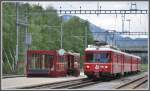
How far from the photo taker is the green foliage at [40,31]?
196ft

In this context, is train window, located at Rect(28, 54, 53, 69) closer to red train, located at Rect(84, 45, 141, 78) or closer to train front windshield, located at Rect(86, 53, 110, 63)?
red train, located at Rect(84, 45, 141, 78)

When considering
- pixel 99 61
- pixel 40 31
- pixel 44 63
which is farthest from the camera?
pixel 40 31

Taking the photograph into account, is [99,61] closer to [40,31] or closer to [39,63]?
[39,63]

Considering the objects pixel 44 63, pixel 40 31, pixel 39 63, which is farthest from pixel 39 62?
pixel 40 31

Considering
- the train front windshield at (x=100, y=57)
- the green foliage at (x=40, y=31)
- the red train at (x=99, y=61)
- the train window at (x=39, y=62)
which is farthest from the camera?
the green foliage at (x=40, y=31)

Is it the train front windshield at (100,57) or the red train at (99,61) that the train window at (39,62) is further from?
the train front windshield at (100,57)

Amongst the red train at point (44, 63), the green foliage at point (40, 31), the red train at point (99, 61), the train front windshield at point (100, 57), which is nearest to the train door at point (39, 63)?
the red train at point (44, 63)

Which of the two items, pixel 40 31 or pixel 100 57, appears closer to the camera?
pixel 100 57

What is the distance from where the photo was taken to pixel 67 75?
46.2m

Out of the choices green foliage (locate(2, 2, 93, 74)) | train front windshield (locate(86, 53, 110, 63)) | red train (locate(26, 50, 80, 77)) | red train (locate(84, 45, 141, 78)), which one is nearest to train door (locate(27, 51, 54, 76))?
red train (locate(26, 50, 80, 77))

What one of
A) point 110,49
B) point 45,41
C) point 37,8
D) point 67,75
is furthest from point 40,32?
point 110,49

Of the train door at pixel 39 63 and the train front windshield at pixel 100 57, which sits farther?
the train door at pixel 39 63

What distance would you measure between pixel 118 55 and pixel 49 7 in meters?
35.8

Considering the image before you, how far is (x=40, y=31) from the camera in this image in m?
70.8
